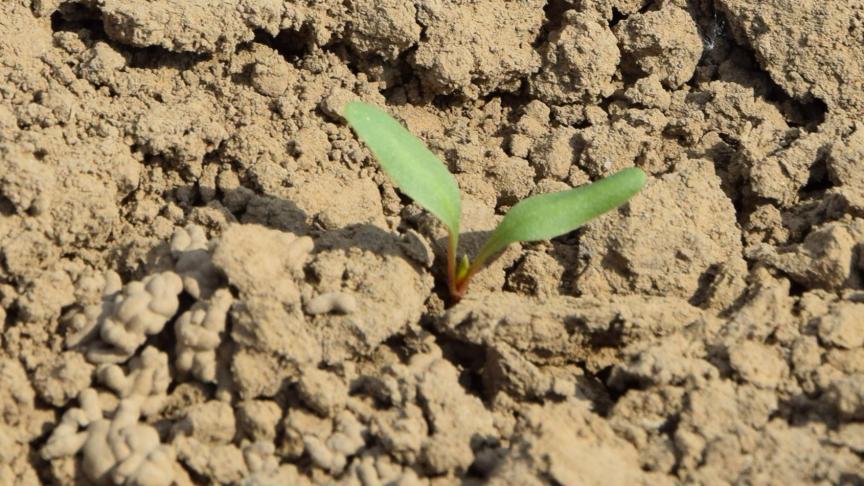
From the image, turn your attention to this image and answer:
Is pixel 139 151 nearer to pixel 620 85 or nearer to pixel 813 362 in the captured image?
pixel 620 85

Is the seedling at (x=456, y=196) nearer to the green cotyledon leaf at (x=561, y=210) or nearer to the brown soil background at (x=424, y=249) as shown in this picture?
the green cotyledon leaf at (x=561, y=210)

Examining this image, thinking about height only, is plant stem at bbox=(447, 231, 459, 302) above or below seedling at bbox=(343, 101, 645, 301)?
below

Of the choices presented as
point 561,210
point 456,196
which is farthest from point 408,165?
point 561,210

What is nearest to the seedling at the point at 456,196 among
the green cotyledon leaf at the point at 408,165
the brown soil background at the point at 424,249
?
the green cotyledon leaf at the point at 408,165

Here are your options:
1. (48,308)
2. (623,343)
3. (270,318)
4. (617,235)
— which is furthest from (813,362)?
(48,308)

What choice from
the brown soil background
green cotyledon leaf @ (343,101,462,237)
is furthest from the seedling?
the brown soil background

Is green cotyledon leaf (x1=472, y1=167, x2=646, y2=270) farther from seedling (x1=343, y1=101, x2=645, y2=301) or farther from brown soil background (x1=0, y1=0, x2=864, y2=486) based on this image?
brown soil background (x1=0, y1=0, x2=864, y2=486)

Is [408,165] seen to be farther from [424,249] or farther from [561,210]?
[561,210]

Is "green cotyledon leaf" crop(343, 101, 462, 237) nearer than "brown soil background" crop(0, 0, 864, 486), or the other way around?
"brown soil background" crop(0, 0, 864, 486)
